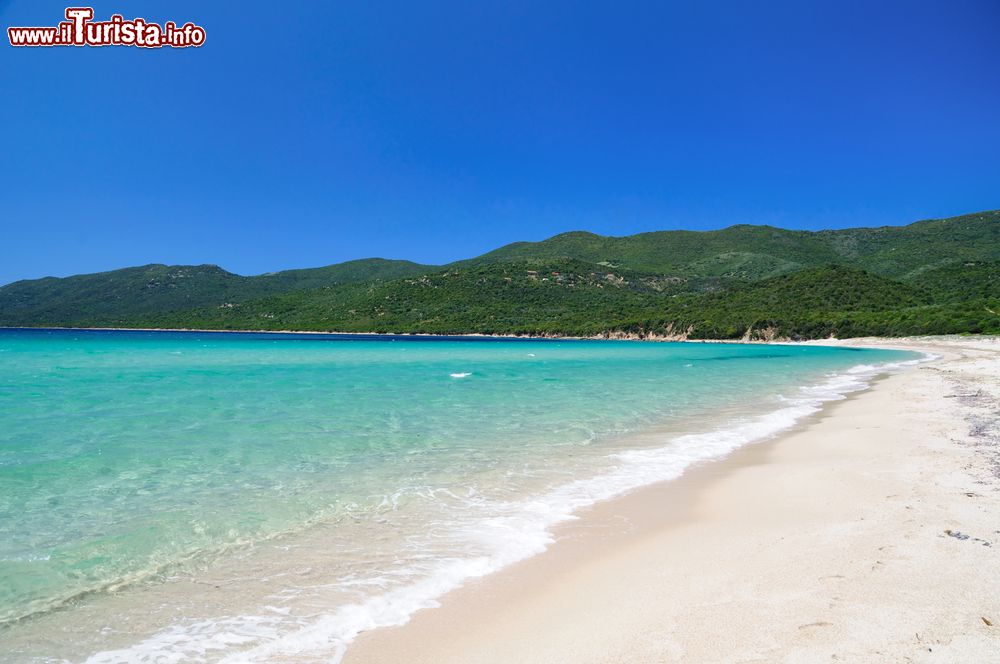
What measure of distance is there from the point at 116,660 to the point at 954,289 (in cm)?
10508

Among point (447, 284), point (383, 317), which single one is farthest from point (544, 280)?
point (383, 317)

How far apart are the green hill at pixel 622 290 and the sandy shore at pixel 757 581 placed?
63119mm

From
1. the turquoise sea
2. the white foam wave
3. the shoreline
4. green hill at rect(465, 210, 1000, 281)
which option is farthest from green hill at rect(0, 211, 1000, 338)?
the white foam wave

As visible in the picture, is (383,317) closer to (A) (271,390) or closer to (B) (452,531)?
(A) (271,390)

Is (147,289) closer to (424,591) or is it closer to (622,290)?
(622,290)

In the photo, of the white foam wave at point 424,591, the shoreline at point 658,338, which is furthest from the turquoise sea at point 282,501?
the shoreline at point 658,338

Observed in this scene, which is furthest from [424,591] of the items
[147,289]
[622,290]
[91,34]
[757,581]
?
[147,289]

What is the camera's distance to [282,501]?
7.12 m

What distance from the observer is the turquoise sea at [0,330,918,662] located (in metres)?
4.12

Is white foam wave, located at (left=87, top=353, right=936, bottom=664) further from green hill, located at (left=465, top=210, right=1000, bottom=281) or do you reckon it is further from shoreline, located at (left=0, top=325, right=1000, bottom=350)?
green hill, located at (left=465, top=210, right=1000, bottom=281)

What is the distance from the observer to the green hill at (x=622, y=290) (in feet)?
273

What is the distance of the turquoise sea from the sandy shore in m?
0.51

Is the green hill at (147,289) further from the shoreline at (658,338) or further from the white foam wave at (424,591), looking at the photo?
the white foam wave at (424,591)

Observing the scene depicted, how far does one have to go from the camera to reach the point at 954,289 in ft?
273
